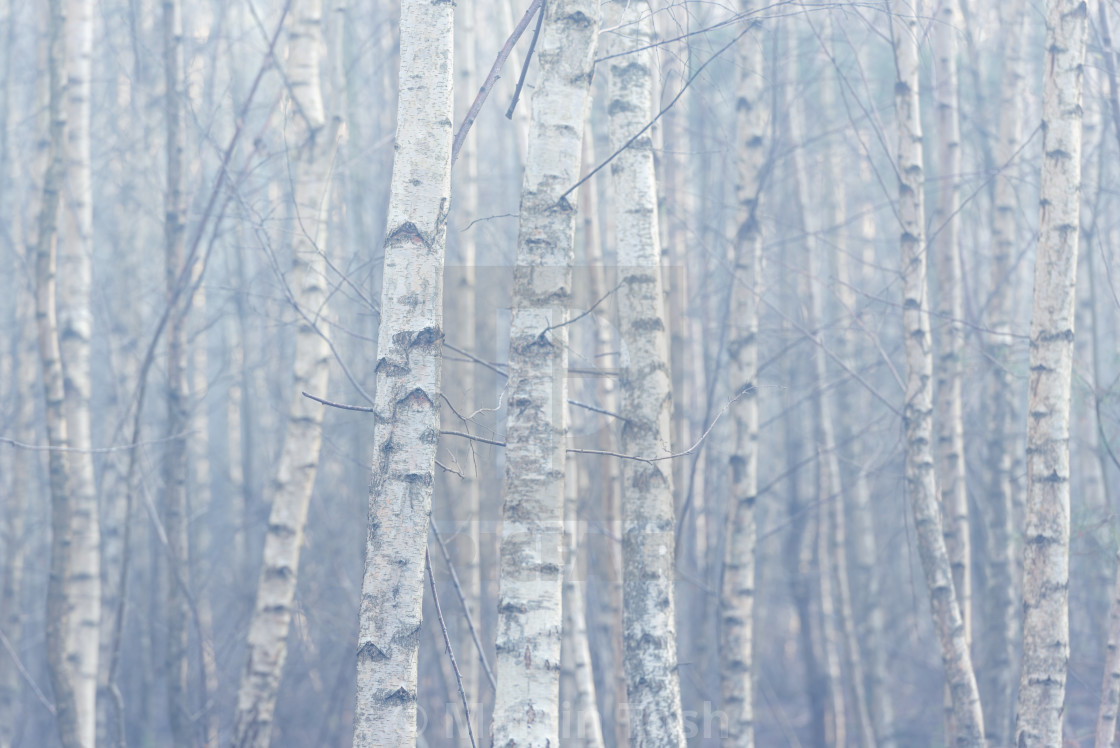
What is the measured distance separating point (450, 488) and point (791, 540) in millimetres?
3277

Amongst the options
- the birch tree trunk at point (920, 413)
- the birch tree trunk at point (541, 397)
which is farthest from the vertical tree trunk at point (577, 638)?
the birch tree trunk at point (541, 397)

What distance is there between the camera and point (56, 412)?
380cm

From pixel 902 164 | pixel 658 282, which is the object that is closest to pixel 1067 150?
pixel 902 164

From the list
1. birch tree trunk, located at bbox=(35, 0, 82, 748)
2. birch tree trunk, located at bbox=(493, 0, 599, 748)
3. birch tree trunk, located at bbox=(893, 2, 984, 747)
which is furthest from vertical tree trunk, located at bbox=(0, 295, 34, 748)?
birch tree trunk, located at bbox=(893, 2, 984, 747)

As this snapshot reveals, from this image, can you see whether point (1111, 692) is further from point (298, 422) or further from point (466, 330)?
point (466, 330)

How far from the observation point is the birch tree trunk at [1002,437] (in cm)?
500

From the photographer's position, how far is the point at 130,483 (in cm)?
402

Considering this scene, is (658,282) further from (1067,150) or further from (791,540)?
(791,540)

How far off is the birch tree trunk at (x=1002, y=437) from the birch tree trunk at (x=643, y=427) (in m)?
2.76

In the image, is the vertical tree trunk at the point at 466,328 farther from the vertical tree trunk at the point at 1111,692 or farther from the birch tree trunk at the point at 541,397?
the vertical tree trunk at the point at 1111,692

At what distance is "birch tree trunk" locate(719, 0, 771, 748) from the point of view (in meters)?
4.26

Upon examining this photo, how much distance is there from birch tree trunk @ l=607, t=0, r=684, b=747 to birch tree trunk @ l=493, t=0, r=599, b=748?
58 centimetres

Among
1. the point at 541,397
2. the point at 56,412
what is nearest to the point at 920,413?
the point at 541,397

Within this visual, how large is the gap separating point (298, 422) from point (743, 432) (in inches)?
84.7
